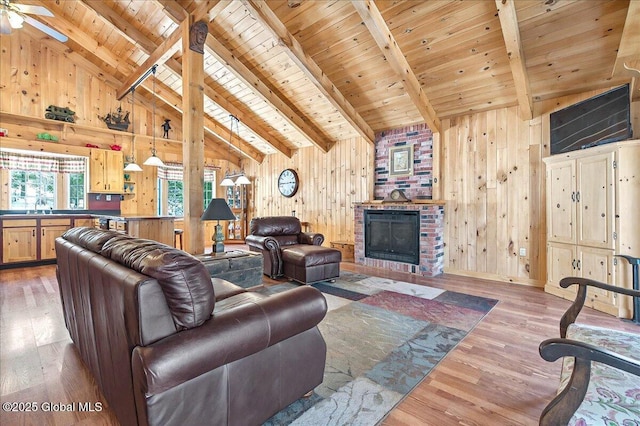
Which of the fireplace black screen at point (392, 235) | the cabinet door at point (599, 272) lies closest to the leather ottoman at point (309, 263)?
the fireplace black screen at point (392, 235)

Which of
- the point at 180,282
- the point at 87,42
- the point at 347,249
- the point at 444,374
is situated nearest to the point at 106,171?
the point at 87,42

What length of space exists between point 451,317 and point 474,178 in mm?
2569

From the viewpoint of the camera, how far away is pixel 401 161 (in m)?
5.46

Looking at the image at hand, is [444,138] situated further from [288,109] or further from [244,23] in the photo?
[244,23]

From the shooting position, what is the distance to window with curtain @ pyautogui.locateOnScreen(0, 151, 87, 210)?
5523mm

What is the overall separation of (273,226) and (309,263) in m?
1.12

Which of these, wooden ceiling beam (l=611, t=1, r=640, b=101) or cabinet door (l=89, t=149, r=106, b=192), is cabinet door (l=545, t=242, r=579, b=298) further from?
cabinet door (l=89, t=149, r=106, b=192)

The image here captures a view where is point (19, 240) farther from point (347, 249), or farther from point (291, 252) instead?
point (347, 249)

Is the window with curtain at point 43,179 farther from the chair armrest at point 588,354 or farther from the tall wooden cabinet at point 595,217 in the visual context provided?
the tall wooden cabinet at point 595,217

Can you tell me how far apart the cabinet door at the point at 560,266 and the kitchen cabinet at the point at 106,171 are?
7.83 metres

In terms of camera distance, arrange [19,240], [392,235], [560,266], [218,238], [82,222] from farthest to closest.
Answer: [82,222] < [392,235] < [19,240] < [560,266] < [218,238]

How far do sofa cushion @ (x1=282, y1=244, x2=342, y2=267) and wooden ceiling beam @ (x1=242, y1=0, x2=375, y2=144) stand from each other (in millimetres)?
2427

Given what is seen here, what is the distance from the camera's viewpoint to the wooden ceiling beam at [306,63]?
3.61m

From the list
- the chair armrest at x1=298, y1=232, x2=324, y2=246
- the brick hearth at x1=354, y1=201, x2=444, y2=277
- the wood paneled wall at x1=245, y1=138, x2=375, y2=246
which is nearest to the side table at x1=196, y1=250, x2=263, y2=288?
the chair armrest at x1=298, y1=232, x2=324, y2=246
